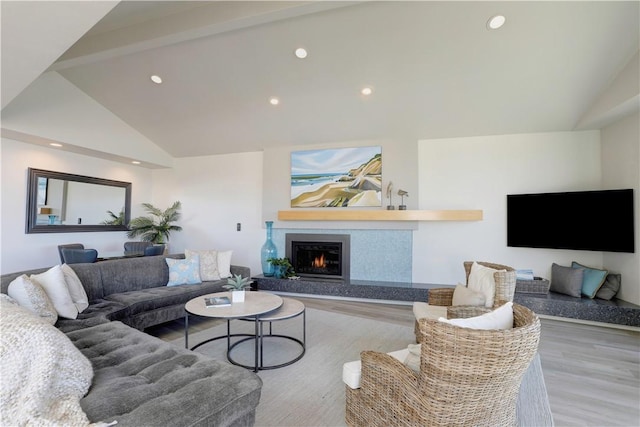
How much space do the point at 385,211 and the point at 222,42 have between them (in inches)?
126

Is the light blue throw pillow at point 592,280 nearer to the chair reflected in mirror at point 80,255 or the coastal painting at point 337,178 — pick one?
the coastal painting at point 337,178

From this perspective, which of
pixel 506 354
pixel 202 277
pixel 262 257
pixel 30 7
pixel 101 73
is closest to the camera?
pixel 506 354

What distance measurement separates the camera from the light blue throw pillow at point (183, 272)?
3.90 metres

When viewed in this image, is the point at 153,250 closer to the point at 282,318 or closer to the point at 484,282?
A: the point at 282,318

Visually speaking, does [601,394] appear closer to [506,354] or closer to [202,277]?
[506,354]

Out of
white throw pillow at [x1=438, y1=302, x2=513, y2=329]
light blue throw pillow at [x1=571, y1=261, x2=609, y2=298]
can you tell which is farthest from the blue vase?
light blue throw pillow at [x1=571, y1=261, x2=609, y2=298]

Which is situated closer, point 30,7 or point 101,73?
point 30,7

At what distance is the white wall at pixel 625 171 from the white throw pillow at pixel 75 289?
19.7ft

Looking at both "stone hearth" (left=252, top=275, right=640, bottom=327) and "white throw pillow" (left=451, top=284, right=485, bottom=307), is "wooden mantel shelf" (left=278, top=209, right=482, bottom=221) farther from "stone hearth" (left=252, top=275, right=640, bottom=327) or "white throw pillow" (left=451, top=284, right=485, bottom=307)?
"white throw pillow" (left=451, top=284, right=485, bottom=307)

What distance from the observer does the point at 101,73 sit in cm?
449

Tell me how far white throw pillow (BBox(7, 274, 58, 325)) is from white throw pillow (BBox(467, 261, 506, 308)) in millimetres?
3430

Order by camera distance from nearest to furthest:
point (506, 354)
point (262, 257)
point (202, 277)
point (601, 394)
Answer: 1. point (506, 354)
2. point (601, 394)
3. point (202, 277)
4. point (262, 257)

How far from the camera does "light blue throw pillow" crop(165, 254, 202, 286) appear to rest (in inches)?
154

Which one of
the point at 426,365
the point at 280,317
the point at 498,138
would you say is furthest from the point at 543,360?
the point at 498,138
